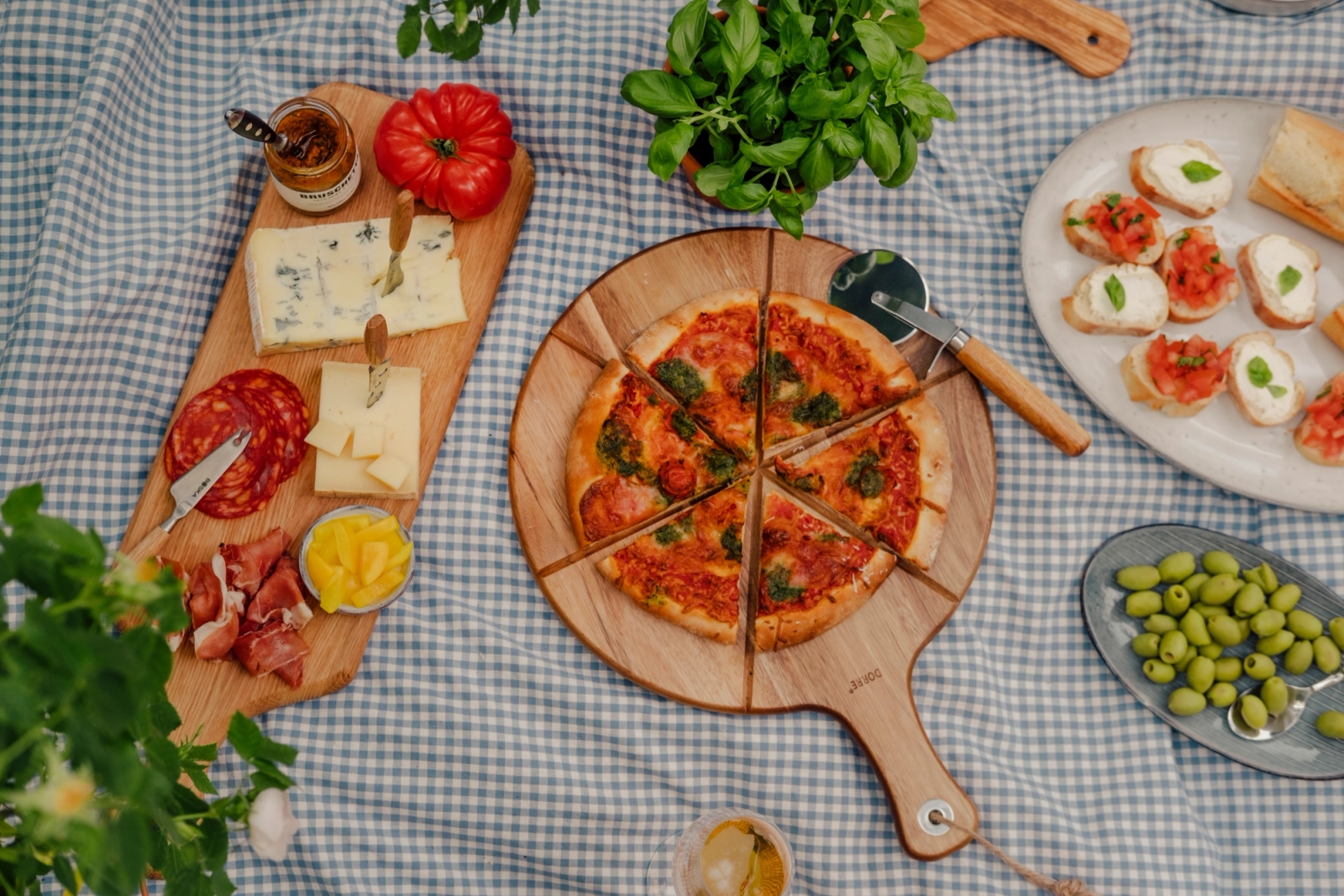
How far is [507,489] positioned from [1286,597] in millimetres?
3652

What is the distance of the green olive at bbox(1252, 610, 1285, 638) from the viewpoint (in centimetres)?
428

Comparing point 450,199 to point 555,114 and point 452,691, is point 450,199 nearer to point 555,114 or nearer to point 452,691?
point 555,114

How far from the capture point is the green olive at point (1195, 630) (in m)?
4.33

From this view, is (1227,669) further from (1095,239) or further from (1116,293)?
(1095,239)

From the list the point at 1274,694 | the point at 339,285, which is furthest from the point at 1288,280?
the point at 339,285

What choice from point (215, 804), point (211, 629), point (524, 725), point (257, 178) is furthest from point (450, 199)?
point (215, 804)

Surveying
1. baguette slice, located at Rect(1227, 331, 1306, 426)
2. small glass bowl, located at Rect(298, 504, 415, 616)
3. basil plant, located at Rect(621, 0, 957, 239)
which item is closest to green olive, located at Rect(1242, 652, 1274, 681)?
baguette slice, located at Rect(1227, 331, 1306, 426)

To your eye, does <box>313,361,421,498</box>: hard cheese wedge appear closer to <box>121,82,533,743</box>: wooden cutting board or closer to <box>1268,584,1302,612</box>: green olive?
<box>121,82,533,743</box>: wooden cutting board

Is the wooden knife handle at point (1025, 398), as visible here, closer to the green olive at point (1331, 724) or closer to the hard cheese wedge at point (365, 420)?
the green olive at point (1331, 724)

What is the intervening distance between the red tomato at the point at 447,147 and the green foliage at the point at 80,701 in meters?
2.58

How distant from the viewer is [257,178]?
15.6ft

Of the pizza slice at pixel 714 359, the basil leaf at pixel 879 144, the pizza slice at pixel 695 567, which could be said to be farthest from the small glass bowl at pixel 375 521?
the basil leaf at pixel 879 144

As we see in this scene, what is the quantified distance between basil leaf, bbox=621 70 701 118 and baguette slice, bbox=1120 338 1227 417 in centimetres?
240

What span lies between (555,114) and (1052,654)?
3.63 meters
